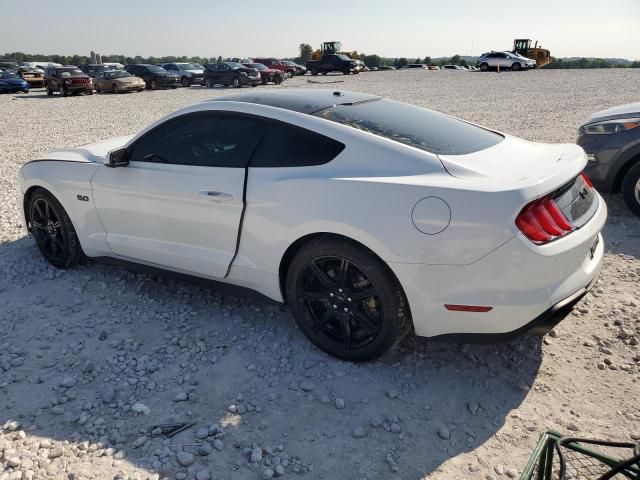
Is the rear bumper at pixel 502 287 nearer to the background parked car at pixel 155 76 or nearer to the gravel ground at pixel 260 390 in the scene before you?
the gravel ground at pixel 260 390

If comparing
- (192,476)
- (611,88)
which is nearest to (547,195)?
(192,476)

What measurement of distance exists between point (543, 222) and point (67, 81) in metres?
26.9

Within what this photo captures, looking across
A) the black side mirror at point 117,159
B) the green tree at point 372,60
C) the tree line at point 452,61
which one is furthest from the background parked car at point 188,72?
the green tree at point 372,60

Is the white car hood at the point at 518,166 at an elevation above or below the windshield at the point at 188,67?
below

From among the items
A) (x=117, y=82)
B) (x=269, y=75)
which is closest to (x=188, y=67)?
(x=269, y=75)

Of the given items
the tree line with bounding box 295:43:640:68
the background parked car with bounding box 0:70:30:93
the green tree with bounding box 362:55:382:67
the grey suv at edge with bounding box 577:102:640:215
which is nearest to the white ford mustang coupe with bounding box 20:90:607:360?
the grey suv at edge with bounding box 577:102:640:215

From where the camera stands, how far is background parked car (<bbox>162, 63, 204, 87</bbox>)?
30516 mm

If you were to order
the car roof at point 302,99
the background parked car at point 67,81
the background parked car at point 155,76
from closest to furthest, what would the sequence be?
the car roof at point 302,99, the background parked car at point 67,81, the background parked car at point 155,76

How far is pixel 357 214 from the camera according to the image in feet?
9.64

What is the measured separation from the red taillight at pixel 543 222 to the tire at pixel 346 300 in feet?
2.43

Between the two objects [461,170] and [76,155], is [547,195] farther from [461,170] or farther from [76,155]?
[76,155]

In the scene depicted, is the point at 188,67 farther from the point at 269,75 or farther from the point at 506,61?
the point at 506,61

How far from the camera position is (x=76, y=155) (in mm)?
4555

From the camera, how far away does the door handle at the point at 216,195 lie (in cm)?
345
